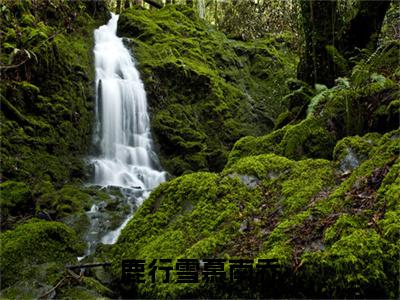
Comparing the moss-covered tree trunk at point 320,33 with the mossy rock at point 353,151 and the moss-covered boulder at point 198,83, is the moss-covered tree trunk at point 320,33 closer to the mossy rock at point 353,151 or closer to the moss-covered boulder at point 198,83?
the mossy rock at point 353,151

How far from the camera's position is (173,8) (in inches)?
591

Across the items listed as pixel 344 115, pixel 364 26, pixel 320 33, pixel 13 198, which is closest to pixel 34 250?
pixel 13 198

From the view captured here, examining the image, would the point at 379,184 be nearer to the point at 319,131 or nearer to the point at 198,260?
the point at 198,260

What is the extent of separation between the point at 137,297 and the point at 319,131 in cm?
275

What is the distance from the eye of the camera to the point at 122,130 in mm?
9797

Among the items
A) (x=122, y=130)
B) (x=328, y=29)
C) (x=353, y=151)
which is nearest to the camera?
(x=353, y=151)

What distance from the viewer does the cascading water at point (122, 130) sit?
28.1ft

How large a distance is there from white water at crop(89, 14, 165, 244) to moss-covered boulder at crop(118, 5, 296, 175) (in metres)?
0.36

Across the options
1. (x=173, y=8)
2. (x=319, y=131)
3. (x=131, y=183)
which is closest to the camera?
(x=319, y=131)

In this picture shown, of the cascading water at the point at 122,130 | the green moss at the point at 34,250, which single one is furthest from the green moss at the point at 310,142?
the cascading water at the point at 122,130

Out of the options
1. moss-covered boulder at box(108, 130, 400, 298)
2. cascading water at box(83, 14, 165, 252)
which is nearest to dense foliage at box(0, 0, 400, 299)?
moss-covered boulder at box(108, 130, 400, 298)

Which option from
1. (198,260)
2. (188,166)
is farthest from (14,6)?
(198,260)

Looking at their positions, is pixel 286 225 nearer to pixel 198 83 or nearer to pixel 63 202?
pixel 63 202

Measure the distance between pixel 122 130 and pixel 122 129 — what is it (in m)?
0.03
